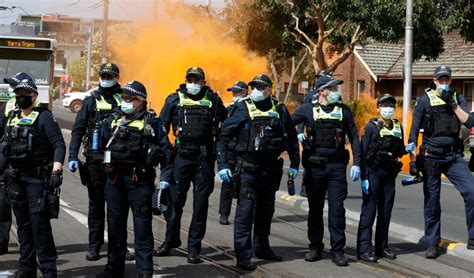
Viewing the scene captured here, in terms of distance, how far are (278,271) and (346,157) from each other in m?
1.44

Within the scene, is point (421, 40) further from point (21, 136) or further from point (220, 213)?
point (21, 136)

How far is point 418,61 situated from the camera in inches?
1474

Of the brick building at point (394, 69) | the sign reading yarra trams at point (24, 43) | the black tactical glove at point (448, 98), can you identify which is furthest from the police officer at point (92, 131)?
the brick building at point (394, 69)

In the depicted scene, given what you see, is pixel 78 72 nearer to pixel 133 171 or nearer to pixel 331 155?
pixel 331 155

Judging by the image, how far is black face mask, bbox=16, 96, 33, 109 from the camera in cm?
673

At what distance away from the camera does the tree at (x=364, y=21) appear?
2375cm

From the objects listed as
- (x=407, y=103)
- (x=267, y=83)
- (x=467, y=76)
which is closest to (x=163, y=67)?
(x=467, y=76)

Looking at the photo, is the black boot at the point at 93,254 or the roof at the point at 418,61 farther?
the roof at the point at 418,61

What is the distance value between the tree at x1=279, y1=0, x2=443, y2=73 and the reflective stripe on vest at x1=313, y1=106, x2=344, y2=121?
47.7 feet

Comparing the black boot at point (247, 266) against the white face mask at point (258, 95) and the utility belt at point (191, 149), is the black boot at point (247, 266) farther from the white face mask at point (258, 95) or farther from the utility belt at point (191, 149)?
the white face mask at point (258, 95)

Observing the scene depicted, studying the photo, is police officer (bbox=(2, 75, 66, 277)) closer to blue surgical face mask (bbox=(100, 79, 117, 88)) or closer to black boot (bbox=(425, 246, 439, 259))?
blue surgical face mask (bbox=(100, 79, 117, 88))

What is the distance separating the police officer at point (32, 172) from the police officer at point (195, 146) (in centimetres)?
164

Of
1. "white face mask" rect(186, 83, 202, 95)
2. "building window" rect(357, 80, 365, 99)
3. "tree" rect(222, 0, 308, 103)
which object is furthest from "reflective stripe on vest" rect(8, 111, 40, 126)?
"building window" rect(357, 80, 365, 99)

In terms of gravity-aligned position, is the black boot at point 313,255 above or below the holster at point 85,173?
below
